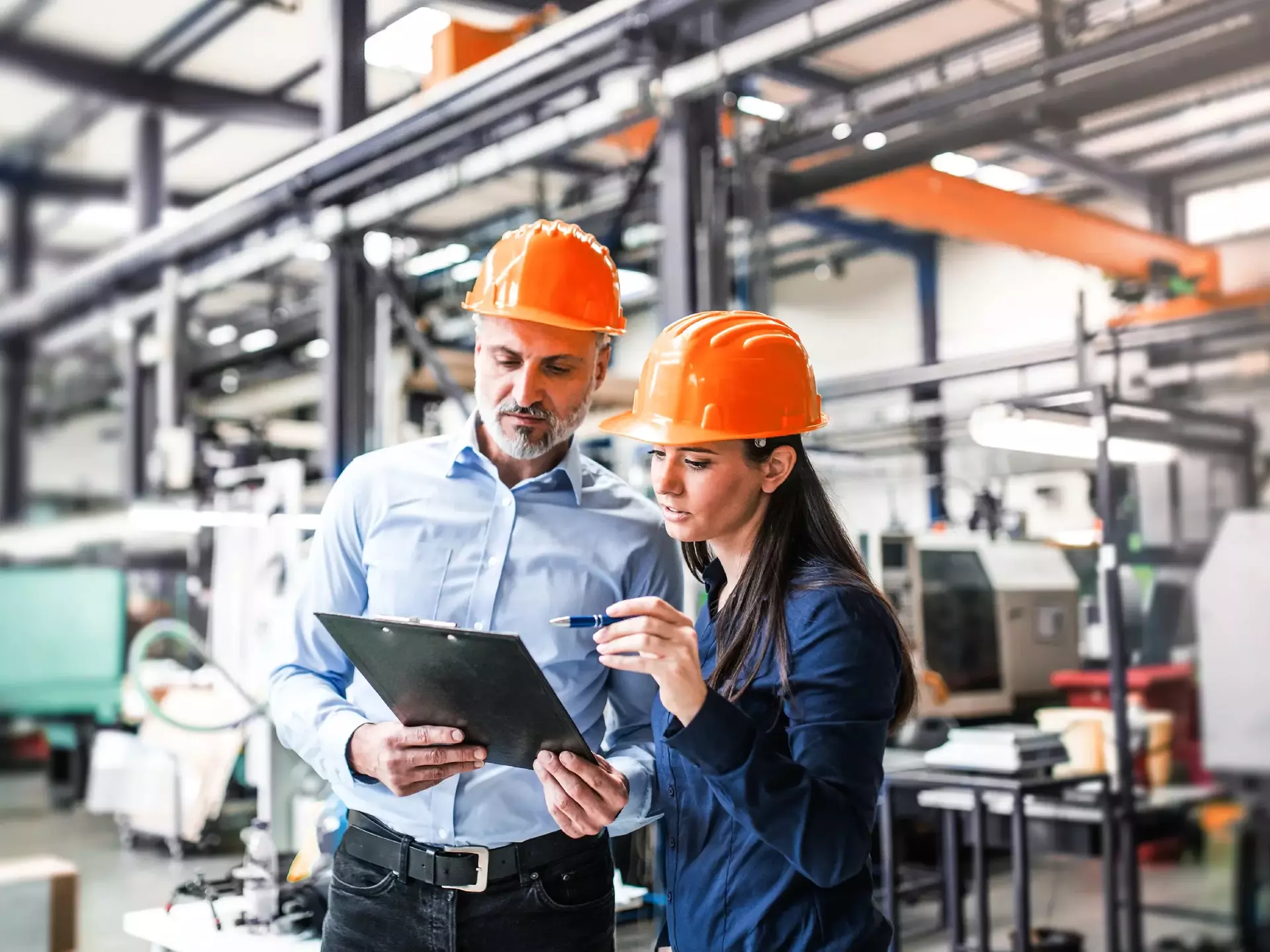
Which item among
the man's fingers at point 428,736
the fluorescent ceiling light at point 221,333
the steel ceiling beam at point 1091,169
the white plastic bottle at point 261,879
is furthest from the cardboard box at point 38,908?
the fluorescent ceiling light at point 221,333

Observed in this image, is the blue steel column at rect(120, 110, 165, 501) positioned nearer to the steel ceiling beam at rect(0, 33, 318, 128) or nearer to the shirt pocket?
the steel ceiling beam at rect(0, 33, 318, 128)

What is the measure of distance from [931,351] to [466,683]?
749 centimetres

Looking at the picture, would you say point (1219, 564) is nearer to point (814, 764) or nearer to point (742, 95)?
point (742, 95)

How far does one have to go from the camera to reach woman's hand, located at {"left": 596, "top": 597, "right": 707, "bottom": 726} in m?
1.19

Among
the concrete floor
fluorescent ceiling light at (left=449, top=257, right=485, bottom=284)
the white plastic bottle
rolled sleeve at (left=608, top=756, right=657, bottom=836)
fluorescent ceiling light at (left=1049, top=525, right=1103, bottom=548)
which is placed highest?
fluorescent ceiling light at (left=449, top=257, right=485, bottom=284)

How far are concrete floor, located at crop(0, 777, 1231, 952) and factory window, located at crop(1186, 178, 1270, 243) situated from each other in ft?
8.05

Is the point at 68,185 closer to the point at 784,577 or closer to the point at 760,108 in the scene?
the point at 760,108

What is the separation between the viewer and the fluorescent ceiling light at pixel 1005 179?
5152mm

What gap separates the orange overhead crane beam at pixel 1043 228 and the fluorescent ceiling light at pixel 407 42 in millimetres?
1944

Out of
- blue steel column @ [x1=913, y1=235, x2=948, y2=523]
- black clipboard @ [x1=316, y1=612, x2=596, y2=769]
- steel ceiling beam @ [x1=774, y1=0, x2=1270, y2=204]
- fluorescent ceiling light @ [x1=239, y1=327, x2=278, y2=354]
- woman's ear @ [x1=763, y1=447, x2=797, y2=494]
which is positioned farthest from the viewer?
fluorescent ceiling light @ [x1=239, y1=327, x2=278, y2=354]

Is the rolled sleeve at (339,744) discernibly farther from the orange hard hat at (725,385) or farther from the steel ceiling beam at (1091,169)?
the steel ceiling beam at (1091,169)

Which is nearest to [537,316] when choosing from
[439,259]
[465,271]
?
[465,271]

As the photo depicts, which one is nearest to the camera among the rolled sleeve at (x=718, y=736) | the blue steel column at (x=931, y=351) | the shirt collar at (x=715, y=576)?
the rolled sleeve at (x=718, y=736)

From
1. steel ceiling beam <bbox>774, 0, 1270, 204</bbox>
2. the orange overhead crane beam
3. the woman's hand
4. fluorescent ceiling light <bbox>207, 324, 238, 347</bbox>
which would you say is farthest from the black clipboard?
fluorescent ceiling light <bbox>207, 324, 238, 347</bbox>
